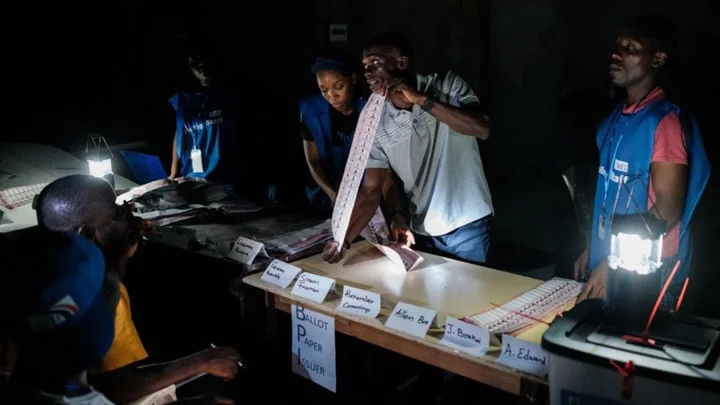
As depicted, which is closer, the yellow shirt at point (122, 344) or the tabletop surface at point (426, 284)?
the yellow shirt at point (122, 344)

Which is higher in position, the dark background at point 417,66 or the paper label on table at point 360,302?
the dark background at point 417,66

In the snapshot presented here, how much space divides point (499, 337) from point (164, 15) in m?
4.88

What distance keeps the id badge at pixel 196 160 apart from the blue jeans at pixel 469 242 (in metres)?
2.04

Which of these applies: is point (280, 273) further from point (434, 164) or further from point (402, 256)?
point (434, 164)

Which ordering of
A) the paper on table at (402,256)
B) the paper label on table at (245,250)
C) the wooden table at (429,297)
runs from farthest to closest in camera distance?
1. the paper label on table at (245,250)
2. the paper on table at (402,256)
3. the wooden table at (429,297)

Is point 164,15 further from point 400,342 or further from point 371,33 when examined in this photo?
point 400,342

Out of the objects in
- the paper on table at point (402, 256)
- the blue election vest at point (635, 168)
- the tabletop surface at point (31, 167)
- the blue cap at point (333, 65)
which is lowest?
the paper on table at point (402, 256)

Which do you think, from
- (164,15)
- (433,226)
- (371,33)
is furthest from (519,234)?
(164,15)

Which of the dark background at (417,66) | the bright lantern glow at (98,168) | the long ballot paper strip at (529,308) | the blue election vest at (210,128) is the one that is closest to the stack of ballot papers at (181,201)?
the bright lantern glow at (98,168)

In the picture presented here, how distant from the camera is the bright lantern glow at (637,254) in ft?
5.98

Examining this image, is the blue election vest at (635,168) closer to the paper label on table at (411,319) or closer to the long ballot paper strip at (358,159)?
the paper label on table at (411,319)

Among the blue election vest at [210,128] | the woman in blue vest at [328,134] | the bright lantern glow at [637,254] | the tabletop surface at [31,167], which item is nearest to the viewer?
the bright lantern glow at [637,254]

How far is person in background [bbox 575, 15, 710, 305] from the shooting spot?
2.32 metres

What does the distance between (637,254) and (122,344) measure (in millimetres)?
1719
